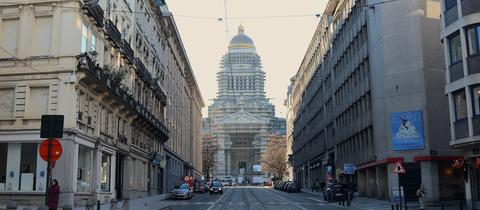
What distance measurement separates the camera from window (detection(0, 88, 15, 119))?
104 feet

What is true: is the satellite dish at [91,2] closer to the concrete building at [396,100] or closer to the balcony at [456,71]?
the concrete building at [396,100]

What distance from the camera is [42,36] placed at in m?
32.3

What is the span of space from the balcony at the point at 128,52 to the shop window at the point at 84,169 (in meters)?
10.5

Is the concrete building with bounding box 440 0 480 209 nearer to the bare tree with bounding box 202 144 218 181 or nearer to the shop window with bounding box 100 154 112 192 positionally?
the shop window with bounding box 100 154 112 192

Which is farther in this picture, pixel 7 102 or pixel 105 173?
pixel 105 173

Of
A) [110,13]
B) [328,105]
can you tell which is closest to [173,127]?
[328,105]

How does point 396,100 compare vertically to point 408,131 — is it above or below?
above

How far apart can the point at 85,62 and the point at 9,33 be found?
5080mm

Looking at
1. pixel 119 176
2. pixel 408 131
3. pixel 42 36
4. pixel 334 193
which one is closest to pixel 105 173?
pixel 119 176

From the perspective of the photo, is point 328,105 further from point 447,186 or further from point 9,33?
point 9,33

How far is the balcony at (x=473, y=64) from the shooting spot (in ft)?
102

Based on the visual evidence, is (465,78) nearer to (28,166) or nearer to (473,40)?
(473,40)

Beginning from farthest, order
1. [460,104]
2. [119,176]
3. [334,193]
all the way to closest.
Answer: [119,176]
[334,193]
[460,104]

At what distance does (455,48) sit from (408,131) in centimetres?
1059
